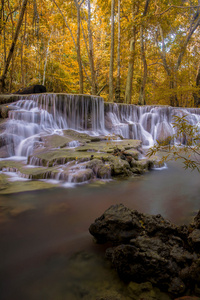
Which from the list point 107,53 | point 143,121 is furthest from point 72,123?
point 107,53

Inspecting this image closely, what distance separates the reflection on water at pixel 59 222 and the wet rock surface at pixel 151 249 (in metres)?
0.26

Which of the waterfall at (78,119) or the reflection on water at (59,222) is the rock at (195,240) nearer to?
the reflection on water at (59,222)

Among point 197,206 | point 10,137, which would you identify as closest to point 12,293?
point 197,206

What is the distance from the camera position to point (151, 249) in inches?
77.2

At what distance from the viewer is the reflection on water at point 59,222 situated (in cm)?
189

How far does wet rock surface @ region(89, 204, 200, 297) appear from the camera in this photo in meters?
1.75

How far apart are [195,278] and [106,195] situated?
2.63m

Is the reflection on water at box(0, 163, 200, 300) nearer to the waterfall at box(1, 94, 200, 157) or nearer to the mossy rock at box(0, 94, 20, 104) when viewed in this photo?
the waterfall at box(1, 94, 200, 157)

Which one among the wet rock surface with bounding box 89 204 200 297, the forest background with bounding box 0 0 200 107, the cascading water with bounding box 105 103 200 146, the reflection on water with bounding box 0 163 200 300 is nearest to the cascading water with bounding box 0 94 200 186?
the cascading water with bounding box 105 103 200 146

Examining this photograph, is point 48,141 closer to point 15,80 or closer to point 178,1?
point 178,1

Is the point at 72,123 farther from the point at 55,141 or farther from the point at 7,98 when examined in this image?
the point at 7,98

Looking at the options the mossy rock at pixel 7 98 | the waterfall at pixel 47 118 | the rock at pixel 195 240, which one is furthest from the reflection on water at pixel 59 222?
the mossy rock at pixel 7 98

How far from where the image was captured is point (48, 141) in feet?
25.5

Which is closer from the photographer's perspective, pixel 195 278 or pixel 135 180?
pixel 195 278
